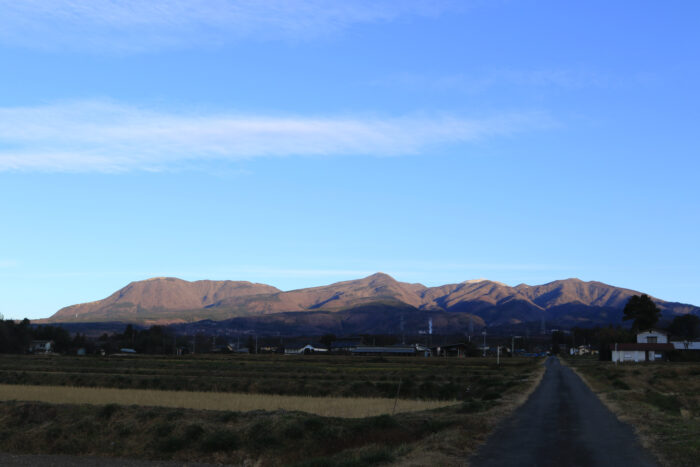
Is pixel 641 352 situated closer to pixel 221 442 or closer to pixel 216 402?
pixel 216 402

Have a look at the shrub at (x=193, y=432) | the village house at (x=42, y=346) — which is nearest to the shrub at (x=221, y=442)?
the shrub at (x=193, y=432)

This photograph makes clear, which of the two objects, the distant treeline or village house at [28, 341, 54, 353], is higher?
the distant treeline

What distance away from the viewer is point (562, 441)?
22594 millimetres

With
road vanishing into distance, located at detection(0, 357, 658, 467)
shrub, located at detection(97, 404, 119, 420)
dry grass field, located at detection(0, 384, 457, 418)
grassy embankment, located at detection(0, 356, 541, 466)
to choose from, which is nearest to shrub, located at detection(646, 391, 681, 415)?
road vanishing into distance, located at detection(0, 357, 658, 467)

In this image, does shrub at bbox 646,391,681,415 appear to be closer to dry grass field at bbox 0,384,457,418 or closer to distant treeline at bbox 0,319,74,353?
dry grass field at bbox 0,384,457,418

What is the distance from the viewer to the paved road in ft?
61.8

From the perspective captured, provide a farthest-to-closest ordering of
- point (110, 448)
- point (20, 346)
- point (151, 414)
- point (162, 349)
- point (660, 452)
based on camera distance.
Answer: point (162, 349)
point (20, 346)
point (151, 414)
point (110, 448)
point (660, 452)

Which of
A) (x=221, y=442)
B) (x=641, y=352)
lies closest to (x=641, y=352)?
(x=641, y=352)

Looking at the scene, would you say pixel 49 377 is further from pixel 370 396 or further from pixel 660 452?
pixel 660 452

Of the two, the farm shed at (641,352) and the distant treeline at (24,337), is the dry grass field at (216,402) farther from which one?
the distant treeline at (24,337)

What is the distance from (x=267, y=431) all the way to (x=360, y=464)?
9.00 m

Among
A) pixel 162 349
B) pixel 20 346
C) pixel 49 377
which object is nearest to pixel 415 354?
pixel 162 349

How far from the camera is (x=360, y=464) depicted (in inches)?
714

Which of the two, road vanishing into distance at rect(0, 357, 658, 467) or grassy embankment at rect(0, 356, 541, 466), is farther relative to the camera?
grassy embankment at rect(0, 356, 541, 466)
